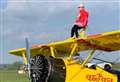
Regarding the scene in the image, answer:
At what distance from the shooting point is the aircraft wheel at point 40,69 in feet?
45.9

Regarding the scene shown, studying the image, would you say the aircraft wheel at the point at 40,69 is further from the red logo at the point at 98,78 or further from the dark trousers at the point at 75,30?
the dark trousers at the point at 75,30

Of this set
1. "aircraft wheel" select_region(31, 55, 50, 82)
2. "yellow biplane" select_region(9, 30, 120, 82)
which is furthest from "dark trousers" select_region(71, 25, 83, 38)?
"aircraft wheel" select_region(31, 55, 50, 82)

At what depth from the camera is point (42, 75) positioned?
14031 millimetres

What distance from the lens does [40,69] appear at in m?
14.1

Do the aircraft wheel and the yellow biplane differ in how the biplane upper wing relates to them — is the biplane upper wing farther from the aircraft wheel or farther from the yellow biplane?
the aircraft wheel

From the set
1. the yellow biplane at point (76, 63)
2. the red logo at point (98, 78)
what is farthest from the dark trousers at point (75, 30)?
the red logo at point (98, 78)

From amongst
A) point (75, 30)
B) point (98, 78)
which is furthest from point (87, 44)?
point (98, 78)

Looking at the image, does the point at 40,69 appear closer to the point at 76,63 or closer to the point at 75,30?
the point at 76,63

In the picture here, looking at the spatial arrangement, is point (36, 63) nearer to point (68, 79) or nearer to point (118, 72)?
point (68, 79)

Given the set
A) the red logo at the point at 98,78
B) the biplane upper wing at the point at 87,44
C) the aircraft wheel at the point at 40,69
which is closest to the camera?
the aircraft wheel at the point at 40,69

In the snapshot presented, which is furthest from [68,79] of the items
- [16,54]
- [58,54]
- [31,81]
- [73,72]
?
[16,54]

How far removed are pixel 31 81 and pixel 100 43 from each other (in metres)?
2.52

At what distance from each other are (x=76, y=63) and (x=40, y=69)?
123cm

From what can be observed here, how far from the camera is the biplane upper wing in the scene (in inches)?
556
